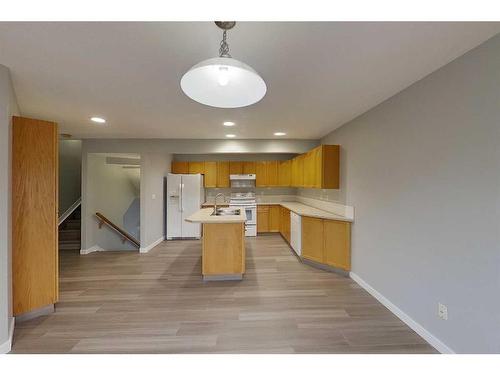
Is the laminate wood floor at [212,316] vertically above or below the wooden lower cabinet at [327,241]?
below

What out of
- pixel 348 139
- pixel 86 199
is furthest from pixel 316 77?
pixel 86 199

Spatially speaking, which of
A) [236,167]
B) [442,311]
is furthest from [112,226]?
[442,311]

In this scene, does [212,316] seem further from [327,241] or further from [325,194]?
[325,194]

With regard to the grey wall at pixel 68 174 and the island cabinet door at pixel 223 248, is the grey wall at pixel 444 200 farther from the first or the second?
the grey wall at pixel 68 174

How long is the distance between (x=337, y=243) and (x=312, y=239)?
0.45 metres

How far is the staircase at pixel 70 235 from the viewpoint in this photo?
4.83m

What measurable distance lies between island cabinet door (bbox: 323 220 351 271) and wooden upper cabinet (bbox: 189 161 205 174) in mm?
3836

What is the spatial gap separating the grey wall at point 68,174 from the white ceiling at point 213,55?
3.58 metres

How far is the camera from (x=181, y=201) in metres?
5.41

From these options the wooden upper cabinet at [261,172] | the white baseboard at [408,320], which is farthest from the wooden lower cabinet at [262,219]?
the white baseboard at [408,320]

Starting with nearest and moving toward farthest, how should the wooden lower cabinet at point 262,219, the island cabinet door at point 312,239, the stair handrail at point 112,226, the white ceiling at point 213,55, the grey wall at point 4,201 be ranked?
1. the white ceiling at point 213,55
2. the grey wall at point 4,201
3. the island cabinet door at point 312,239
4. the stair handrail at point 112,226
5. the wooden lower cabinet at point 262,219

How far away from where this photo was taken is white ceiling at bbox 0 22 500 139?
133 centimetres

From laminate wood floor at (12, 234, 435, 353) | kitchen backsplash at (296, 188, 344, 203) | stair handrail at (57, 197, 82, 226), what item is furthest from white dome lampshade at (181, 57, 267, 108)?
stair handrail at (57, 197, 82, 226)

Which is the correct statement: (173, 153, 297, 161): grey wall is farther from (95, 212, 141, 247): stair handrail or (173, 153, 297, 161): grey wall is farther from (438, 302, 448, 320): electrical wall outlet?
(438, 302, 448, 320): electrical wall outlet
